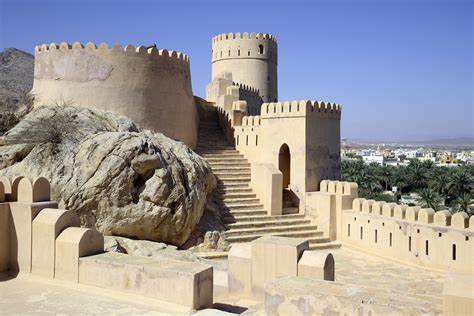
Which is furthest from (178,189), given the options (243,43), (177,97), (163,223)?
(243,43)

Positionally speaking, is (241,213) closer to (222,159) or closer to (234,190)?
(234,190)

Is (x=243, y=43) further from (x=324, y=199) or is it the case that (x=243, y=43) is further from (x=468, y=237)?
(x=468, y=237)

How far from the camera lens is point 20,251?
6488 millimetres

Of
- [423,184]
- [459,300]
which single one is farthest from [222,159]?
[423,184]

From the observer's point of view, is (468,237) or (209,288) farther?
(468,237)

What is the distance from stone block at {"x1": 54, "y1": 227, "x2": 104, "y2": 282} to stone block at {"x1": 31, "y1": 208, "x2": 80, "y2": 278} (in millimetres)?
102

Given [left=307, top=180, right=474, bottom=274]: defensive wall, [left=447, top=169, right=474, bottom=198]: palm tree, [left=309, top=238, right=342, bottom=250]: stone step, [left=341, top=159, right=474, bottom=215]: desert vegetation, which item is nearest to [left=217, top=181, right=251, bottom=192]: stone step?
[left=307, top=180, right=474, bottom=274]: defensive wall

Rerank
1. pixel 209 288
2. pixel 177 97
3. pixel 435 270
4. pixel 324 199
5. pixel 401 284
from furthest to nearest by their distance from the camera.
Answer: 1. pixel 177 97
2. pixel 324 199
3. pixel 435 270
4. pixel 401 284
5. pixel 209 288

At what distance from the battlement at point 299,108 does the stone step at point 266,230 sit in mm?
3519

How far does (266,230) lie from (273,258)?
784 centimetres

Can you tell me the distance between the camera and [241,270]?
6352 mm

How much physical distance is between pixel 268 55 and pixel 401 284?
52.6 ft

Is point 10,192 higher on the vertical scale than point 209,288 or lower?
higher

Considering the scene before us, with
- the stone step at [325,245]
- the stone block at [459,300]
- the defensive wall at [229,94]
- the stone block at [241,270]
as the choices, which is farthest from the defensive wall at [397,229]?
the stone block at [459,300]
